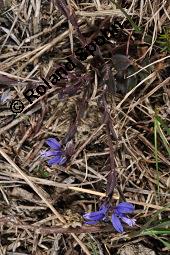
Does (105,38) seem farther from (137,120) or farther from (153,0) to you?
(137,120)

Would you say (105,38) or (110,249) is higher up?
(105,38)

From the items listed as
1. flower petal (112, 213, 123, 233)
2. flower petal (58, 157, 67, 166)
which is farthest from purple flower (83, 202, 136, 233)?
flower petal (58, 157, 67, 166)

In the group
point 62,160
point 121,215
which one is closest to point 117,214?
point 121,215

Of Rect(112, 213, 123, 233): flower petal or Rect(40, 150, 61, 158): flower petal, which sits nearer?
Rect(112, 213, 123, 233): flower petal

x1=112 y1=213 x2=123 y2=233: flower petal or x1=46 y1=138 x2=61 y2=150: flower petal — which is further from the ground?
x1=46 y1=138 x2=61 y2=150: flower petal

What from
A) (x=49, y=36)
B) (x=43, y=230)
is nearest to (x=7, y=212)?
(x=43, y=230)

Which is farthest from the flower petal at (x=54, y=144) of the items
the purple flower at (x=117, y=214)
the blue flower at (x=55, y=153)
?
the purple flower at (x=117, y=214)

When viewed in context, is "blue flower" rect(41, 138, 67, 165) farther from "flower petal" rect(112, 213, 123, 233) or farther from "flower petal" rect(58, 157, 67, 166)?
"flower petal" rect(112, 213, 123, 233)
